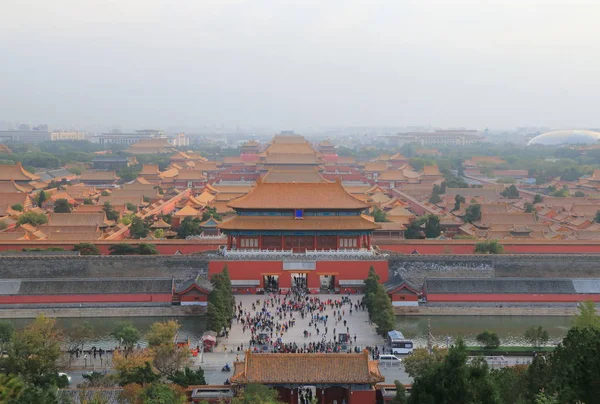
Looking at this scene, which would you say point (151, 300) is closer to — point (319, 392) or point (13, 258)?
point (13, 258)

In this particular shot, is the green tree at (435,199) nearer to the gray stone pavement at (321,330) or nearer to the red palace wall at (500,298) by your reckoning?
the red palace wall at (500,298)

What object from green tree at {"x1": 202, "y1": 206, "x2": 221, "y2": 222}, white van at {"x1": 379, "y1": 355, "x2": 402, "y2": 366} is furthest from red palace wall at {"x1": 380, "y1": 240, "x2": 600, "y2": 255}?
white van at {"x1": 379, "y1": 355, "x2": 402, "y2": 366}

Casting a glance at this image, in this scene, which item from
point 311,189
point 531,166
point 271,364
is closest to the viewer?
point 271,364

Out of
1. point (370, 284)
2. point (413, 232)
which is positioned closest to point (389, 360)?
point (370, 284)

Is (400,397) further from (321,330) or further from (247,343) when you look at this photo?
(321,330)

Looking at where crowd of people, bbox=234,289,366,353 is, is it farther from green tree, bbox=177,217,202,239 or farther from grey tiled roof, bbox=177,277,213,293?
green tree, bbox=177,217,202,239

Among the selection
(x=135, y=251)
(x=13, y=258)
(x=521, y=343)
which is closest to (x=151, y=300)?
(x=135, y=251)

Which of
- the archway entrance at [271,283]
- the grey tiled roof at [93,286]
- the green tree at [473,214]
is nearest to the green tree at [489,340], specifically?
the archway entrance at [271,283]
